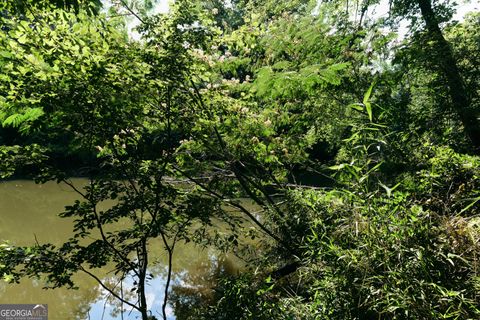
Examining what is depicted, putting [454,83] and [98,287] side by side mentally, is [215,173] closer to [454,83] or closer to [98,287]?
[98,287]

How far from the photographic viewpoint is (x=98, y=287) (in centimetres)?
566

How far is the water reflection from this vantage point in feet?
16.8

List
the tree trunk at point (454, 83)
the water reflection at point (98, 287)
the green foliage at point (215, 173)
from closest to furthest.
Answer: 1. the green foliage at point (215, 173)
2. the tree trunk at point (454, 83)
3. the water reflection at point (98, 287)

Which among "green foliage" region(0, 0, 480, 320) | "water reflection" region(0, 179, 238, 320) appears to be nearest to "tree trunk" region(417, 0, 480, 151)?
"green foliage" region(0, 0, 480, 320)

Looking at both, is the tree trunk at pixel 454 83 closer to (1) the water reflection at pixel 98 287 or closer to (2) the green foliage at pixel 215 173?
(2) the green foliage at pixel 215 173

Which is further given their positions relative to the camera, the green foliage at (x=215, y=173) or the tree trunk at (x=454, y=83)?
the tree trunk at (x=454, y=83)

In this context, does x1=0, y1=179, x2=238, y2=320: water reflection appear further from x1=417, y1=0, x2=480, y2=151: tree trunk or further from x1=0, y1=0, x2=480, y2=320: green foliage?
x1=417, y1=0, x2=480, y2=151: tree trunk

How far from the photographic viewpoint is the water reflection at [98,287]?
5125 millimetres

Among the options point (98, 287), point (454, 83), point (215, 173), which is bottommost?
point (98, 287)

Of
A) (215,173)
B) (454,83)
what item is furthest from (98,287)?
(454,83)

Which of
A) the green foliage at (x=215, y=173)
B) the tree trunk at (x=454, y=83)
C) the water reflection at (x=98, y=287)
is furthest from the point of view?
the water reflection at (x=98, y=287)

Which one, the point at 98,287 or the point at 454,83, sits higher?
the point at 454,83

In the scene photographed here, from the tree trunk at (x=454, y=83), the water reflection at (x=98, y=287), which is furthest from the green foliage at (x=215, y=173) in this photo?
the tree trunk at (x=454, y=83)

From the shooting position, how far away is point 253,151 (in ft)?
13.9
